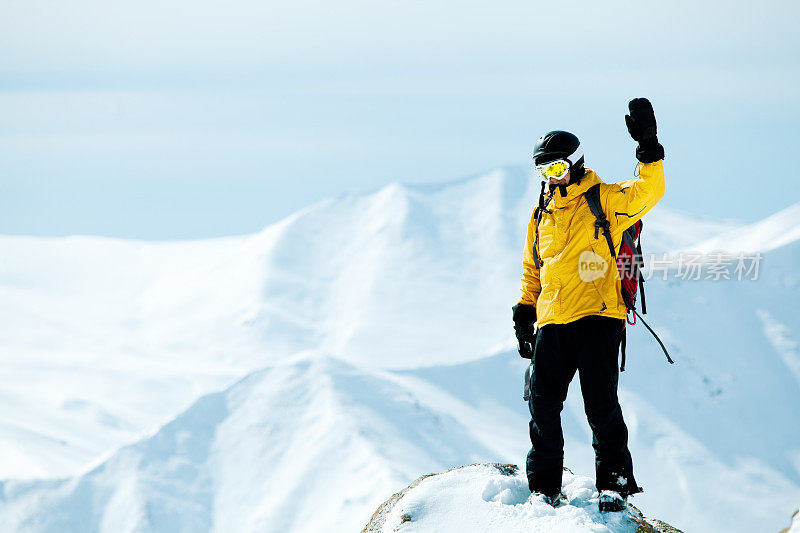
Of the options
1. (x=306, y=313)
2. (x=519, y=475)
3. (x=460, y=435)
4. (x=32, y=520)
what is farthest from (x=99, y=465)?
(x=519, y=475)

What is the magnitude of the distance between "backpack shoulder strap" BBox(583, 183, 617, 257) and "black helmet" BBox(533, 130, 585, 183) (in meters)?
0.22

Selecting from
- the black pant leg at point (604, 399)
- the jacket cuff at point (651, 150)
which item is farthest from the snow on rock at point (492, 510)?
the jacket cuff at point (651, 150)

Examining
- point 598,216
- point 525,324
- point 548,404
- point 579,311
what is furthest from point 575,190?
point 548,404

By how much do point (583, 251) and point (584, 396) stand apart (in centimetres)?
115

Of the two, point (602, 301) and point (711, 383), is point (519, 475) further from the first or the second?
point (711, 383)

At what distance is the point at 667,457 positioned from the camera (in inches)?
2045

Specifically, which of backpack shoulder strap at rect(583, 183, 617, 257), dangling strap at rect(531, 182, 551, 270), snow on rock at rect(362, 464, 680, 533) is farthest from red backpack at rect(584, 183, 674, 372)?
snow on rock at rect(362, 464, 680, 533)

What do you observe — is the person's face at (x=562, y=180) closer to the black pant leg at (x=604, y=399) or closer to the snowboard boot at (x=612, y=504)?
the black pant leg at (x=604, y=399)

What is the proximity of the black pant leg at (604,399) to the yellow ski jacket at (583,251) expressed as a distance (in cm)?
15

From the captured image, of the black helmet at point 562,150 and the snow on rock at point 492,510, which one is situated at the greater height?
the black helmet at point 562,150

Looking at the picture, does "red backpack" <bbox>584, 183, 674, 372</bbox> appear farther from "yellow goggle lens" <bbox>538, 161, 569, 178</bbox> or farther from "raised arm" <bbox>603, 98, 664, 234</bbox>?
"yellow goggle lens" <bbox>538, 161, 569, 178</bbox>

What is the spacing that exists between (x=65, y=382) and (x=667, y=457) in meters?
59.4

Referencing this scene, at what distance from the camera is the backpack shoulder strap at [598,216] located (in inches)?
270

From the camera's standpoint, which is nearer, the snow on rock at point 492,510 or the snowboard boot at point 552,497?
the snow on rock at point 492,510
